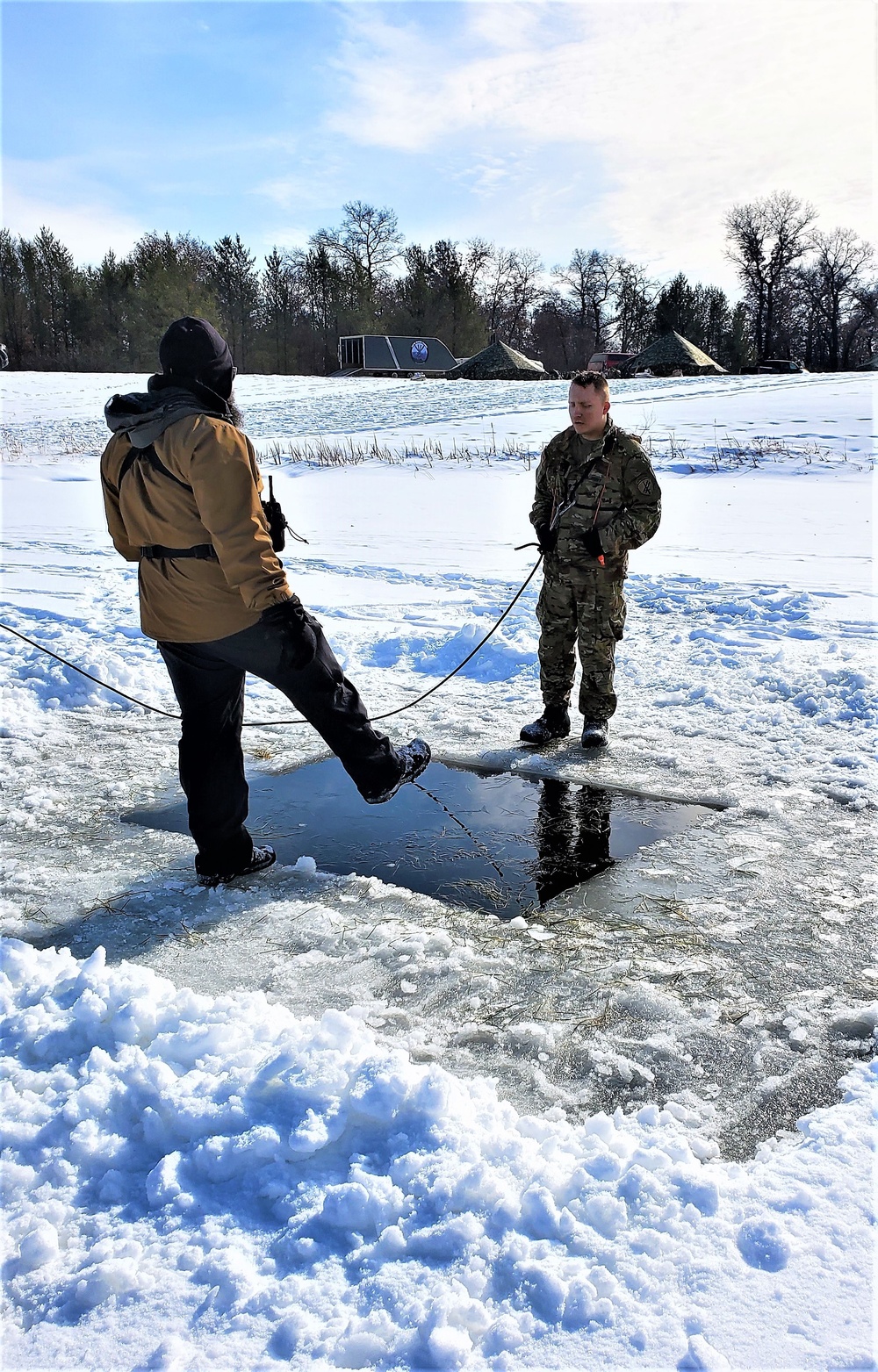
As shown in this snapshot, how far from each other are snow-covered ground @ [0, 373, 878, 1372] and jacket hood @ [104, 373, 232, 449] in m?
1.64

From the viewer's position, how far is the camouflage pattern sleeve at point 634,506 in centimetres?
487

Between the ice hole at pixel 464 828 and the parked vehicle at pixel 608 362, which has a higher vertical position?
the parked vehicle at pixel 608 362

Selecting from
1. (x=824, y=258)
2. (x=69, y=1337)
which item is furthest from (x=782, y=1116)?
(x=824, y=258)

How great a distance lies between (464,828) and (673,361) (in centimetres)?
3445

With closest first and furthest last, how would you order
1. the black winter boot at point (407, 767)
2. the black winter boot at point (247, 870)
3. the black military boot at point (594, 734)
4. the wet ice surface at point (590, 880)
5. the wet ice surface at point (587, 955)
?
the wet ice surface at point (587, 955)
the wet ice surface at point (590, 880)
the black winter boot at point (247, 870)
the black winter boot at point (407, 767)
the black military boot at point (594, 734)

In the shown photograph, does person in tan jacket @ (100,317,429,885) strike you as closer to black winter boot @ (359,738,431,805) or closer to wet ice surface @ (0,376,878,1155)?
black winter boot @ (359,738,431,805)

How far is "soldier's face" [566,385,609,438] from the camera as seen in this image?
15.6 feet

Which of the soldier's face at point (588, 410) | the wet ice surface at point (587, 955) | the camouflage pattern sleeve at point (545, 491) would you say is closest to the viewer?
the wet ice surface at point (587, 955)

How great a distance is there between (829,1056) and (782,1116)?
31cm

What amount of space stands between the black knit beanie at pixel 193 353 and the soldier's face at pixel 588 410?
Result: 2044mm

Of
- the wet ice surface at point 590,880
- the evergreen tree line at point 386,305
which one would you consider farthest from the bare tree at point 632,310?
the wet ice surface at point 590,880

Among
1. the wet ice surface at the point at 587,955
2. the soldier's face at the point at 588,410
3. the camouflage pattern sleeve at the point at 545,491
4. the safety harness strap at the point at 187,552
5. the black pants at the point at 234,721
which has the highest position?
the soldier's face at the point at 588,410

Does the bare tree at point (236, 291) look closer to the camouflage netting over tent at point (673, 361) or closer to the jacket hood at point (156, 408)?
the camouflage netting over tent at point (673, 361)

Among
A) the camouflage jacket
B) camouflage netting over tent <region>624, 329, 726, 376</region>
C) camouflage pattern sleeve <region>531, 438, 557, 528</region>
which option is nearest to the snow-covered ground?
the camouflage jacket
